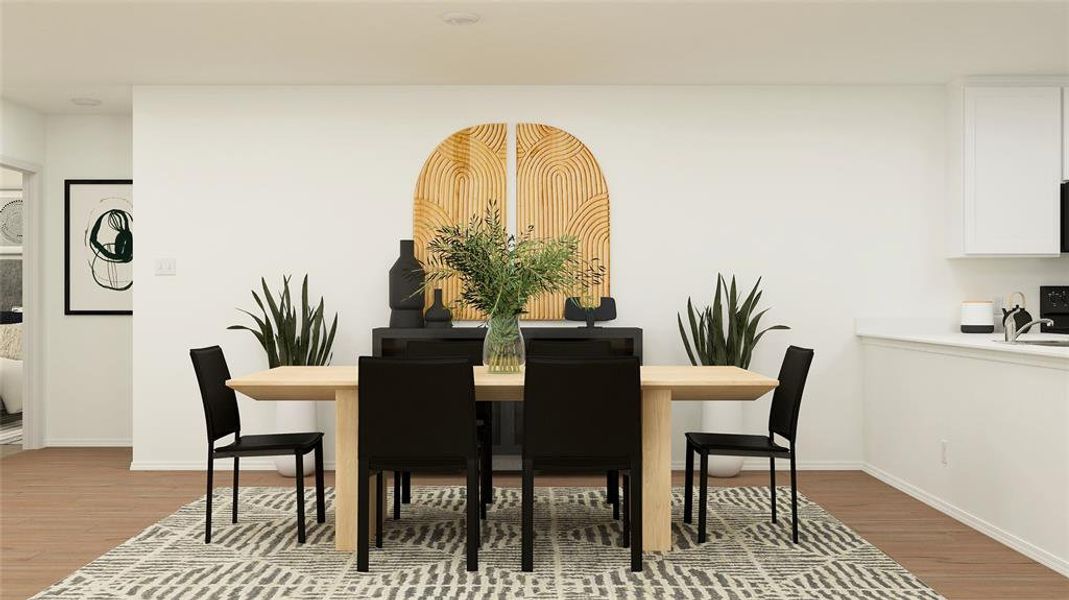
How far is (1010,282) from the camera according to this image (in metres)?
5.75

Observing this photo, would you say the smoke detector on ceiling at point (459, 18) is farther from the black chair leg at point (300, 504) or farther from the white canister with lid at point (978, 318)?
the white canister with lid at point (978, 318)

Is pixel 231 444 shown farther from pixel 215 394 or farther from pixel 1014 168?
pixel 1014 168

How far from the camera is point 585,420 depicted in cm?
346

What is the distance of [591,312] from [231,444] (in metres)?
2.49

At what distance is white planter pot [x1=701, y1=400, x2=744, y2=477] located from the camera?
215 inches

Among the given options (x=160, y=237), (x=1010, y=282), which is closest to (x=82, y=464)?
(x=160, y=237)

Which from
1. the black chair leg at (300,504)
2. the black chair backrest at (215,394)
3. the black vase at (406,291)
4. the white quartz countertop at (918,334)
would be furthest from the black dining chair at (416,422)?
the white quartz countertop at (918,334)

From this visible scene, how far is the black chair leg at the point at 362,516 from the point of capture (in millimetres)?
3479

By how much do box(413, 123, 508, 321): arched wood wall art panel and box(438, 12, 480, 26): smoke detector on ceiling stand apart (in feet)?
4.48

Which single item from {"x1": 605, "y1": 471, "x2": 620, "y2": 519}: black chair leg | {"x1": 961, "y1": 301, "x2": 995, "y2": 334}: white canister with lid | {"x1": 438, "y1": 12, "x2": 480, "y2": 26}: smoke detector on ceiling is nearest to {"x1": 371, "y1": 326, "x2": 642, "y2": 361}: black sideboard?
{"x1": 605, "y1": 471, "x2": 620, "y2": 519}: black chair leg

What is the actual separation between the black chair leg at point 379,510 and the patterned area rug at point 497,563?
0.05m

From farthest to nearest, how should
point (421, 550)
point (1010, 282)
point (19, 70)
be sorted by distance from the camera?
point (1010, 282) < point (19, 70) < point (421, 550)

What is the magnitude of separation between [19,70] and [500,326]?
366 cm

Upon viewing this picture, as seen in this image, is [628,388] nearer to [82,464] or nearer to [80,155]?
[82,464]
